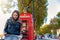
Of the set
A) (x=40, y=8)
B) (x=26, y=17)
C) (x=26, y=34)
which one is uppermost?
(x=40, y=8)

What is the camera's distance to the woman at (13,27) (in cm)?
547

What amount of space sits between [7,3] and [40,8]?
23.2 feet

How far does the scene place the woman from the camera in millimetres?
5469

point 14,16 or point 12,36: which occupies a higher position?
point 14,16

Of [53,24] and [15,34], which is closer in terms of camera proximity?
[15,34]

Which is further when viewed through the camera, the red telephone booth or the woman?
the red telephone booth

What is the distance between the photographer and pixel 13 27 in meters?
5.58

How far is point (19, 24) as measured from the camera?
18.4 feet

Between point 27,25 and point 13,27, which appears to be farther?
point 27,25

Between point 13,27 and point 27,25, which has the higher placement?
point 27,25

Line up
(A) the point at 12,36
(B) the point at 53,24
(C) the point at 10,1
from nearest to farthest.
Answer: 1. (A) the point at 12,36
2. (C) the point at 10,1
3. (B) the point at 53,24

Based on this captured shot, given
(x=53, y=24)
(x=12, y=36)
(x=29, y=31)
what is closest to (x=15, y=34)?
(x=12, y=36)

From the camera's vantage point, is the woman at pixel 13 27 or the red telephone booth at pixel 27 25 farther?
the red telephone booth at pixel 27 25

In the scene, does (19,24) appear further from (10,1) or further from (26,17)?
(10,1)
